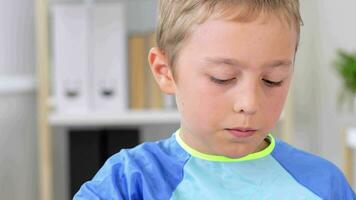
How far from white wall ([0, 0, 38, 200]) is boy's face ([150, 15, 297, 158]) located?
2052 millimetres

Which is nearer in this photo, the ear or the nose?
the nose

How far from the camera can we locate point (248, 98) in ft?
3.38

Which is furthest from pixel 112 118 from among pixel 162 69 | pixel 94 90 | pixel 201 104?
pixel 201 104

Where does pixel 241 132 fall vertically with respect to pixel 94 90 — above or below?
above

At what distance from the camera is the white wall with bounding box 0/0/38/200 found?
304 centimetres

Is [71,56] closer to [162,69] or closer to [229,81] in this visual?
[162,69]

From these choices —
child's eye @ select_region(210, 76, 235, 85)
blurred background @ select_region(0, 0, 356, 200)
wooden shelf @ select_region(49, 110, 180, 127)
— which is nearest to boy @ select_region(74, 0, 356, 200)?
child's eye @ select_region(210, 76, 235, 85)

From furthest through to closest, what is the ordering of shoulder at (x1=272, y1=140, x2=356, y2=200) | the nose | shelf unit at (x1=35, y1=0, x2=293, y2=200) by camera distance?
shelf unit at (x1=35, y1=0, x2=293, y2=200) → shoulder at (x1=272, y1=140, x2=356, y2=200) → the nose

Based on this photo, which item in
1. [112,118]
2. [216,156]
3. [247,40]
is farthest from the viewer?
[112,118]

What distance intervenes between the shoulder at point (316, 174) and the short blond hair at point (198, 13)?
0.23m

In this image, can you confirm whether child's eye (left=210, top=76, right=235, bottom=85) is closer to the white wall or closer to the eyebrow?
the eyebrow

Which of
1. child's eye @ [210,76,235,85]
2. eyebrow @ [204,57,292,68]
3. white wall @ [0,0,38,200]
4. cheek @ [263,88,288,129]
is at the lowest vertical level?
white wall @ [0,0,38,200]

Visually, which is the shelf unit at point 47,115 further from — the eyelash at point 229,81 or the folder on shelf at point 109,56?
the eyelash at point 229,81

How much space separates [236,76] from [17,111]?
2245 millimetres
